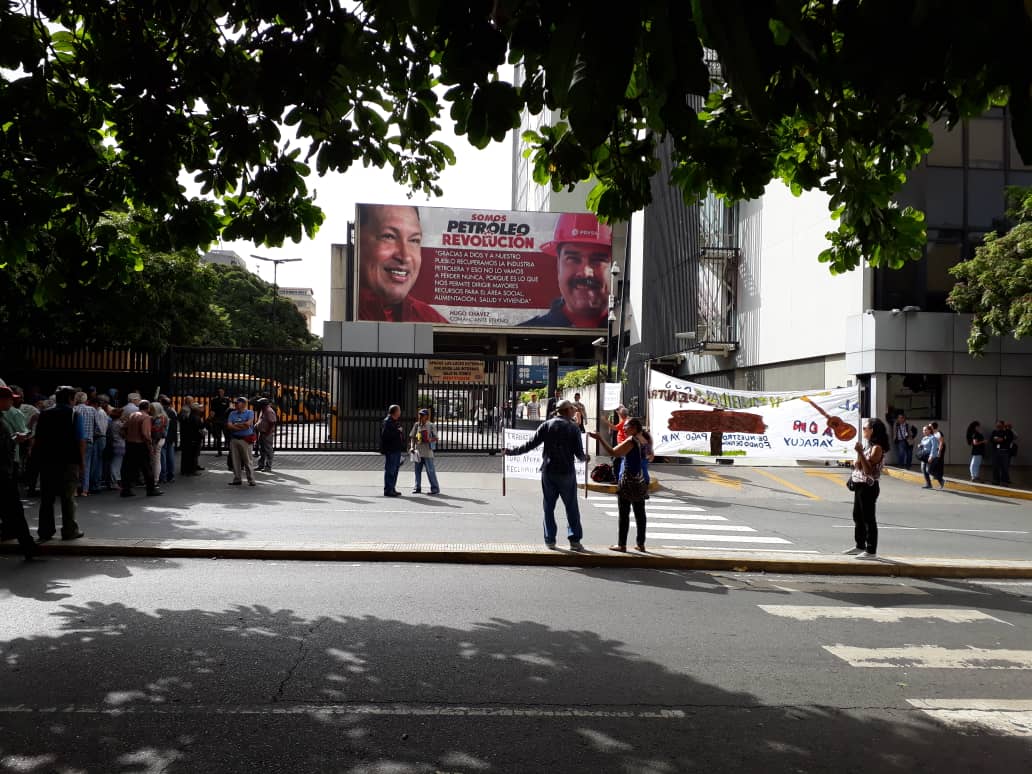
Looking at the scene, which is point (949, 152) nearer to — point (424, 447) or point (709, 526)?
point (709, 526)

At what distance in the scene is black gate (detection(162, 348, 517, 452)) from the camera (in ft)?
70.2

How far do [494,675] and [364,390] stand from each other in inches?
695

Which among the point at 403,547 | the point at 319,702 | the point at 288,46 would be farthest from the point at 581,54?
the point at 403,547

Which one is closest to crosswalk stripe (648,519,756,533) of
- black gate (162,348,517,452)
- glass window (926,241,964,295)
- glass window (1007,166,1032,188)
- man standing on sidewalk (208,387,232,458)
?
black gate (162,348,517,452)

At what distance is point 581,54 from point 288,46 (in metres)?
3.23

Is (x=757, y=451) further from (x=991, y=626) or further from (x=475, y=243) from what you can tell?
(x=475, y=243)

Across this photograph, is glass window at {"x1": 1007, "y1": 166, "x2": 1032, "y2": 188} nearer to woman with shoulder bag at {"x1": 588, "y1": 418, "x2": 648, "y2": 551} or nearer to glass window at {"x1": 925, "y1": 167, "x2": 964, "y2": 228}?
glass window at {"x1": 925, "y1": 167, "x2": 964, "y2": 228}

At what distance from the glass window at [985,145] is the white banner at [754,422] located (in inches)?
481

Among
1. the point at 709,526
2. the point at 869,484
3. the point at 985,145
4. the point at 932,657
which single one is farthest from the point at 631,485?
the point at 985,145

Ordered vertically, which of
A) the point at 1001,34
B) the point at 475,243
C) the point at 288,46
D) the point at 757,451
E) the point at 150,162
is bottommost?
the point at 757,451

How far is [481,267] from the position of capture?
40.9 metres

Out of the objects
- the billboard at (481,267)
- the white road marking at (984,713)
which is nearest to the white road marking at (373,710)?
the white road marking at (984,713)

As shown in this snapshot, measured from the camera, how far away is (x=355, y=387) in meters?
22.0

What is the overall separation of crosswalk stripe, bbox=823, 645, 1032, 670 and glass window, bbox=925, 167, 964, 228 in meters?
19.2
